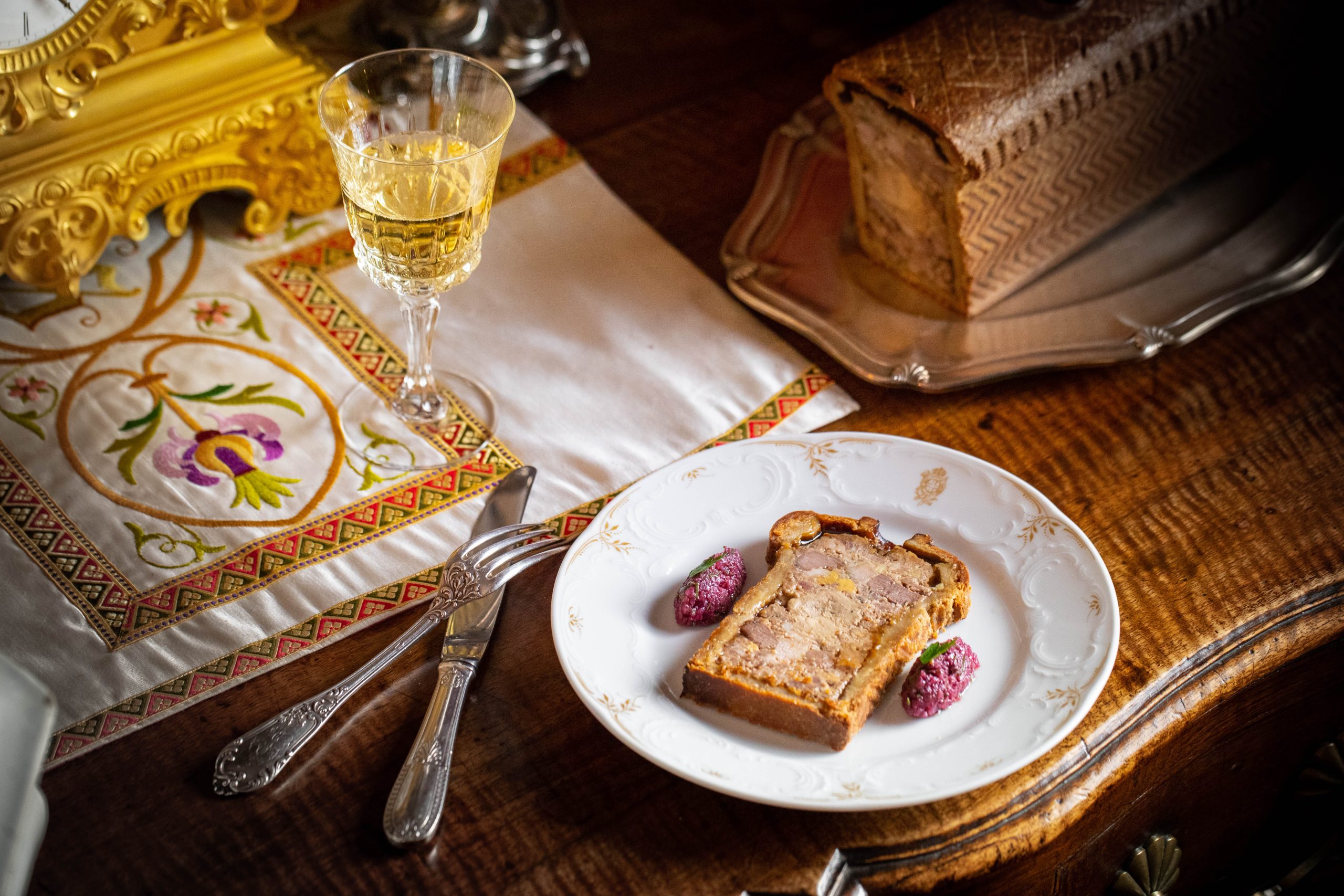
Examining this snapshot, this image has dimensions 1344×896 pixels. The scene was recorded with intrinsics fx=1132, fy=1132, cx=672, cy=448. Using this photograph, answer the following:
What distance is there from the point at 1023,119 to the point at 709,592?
24.3 inches

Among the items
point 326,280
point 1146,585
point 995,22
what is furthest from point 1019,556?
point 326,280

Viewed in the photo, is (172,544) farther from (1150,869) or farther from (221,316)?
(1150,869)

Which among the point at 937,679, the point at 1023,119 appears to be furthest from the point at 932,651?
the point at 1023,119

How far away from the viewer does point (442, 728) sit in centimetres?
87

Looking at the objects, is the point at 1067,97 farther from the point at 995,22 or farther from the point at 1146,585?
the point at 1146,585

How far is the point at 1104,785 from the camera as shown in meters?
0.89

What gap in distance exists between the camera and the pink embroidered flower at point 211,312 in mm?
Answer: 1275

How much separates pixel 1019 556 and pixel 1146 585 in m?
0.14

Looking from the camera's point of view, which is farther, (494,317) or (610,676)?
(494,317)

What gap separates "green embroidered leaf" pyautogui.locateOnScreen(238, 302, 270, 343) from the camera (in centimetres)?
127

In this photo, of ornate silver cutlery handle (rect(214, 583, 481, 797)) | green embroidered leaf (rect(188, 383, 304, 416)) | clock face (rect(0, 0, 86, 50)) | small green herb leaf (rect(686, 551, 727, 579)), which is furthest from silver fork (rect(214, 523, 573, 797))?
clock face (rect(0, 0, 86, 50))

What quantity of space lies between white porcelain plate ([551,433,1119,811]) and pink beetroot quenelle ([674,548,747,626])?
1 cm

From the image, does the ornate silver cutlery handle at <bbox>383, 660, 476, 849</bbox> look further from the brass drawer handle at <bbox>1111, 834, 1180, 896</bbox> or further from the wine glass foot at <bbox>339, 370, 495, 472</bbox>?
the brass drawer handle at <bbox>1111, 834, 1180, 896</bbox>

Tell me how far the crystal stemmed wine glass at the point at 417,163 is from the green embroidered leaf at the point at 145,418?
232mm
